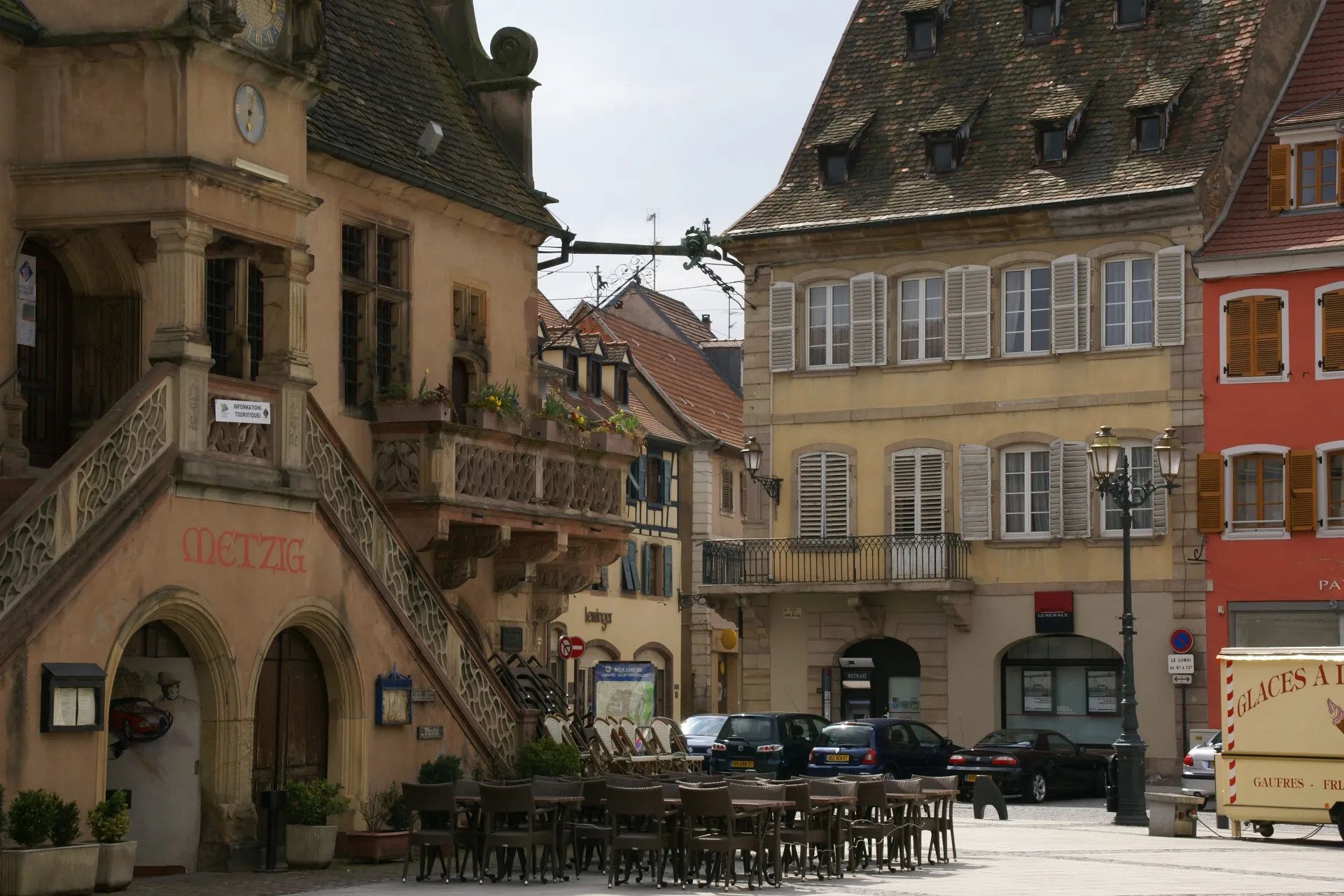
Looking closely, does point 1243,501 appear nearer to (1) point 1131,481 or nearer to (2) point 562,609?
(1) point 1131,481

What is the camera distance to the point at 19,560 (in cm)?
1908

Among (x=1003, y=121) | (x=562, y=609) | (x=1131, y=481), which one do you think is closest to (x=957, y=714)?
(x=1131, y=481)

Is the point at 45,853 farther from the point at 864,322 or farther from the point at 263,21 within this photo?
the point at 864,322

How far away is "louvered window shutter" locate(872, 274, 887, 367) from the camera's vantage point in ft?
152

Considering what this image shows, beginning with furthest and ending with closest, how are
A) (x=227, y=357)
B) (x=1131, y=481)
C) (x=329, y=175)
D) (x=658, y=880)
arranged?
(x=1131, y=481)
(x=329, y=175)
(x=227, y=357)
(x=658, y=880)

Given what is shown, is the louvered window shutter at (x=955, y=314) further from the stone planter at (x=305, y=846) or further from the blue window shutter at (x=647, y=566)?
the stone planter at (x=305, y=846)

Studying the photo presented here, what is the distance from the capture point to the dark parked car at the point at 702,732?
127ft

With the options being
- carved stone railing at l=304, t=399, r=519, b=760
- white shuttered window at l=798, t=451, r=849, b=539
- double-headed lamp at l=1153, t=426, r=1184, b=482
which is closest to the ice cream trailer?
double-headed lamp at l=1153, t=426, r=1184, b=482

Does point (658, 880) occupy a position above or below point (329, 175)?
below

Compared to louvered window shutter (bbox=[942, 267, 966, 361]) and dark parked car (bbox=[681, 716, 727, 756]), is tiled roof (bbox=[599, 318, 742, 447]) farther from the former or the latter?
dark parked car (bbox=[681, 716, 727, 756])

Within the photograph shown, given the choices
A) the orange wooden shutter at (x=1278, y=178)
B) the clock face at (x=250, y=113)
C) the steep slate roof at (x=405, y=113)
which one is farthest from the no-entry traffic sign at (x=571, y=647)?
the clock face at (x=250, y=113)

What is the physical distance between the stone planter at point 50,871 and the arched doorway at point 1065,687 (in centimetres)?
2825

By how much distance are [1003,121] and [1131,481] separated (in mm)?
8894

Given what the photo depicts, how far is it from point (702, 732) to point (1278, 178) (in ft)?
48.9
